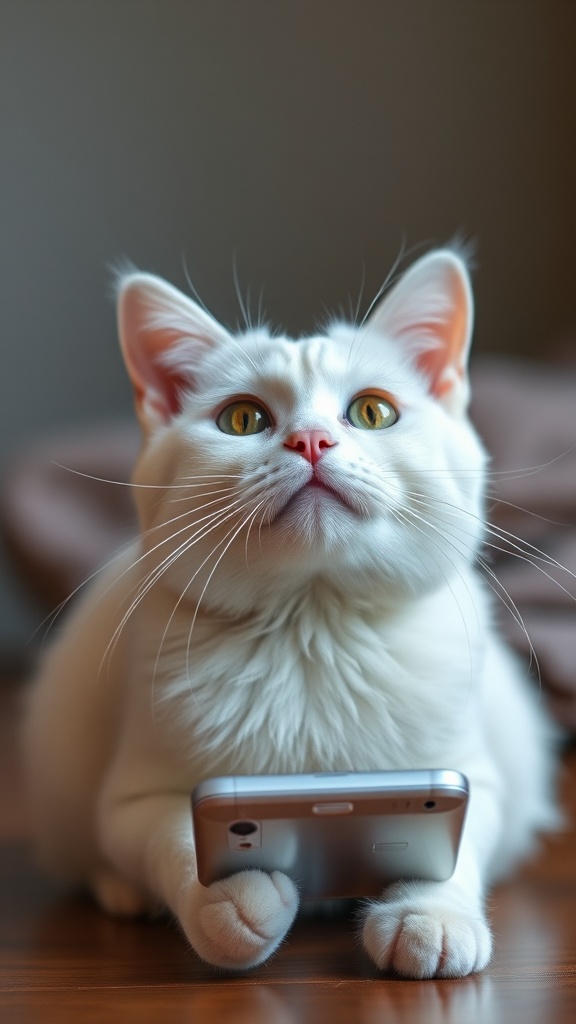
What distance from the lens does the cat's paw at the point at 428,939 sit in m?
0.86

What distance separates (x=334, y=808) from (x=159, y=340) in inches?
22.2

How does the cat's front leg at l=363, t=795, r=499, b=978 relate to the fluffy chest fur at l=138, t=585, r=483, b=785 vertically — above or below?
below

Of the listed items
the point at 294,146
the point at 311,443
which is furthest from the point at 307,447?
the point at 294,146

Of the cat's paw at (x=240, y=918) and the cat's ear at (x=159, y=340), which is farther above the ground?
the cat's ear at (x=159, y=340)

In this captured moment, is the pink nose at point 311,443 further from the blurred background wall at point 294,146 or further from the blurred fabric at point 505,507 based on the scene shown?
the blurred background wall at point 294,146

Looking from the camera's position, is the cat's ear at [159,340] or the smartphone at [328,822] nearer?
the smartphone at [328,822]

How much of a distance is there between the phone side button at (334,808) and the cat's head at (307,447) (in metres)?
0.21

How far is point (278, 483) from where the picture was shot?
92 cm

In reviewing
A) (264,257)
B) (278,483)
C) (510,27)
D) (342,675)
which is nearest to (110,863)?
(342,675)

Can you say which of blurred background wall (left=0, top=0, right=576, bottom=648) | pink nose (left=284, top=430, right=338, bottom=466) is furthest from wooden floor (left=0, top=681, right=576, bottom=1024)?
blurred background wall (left=0, top=0, right=576, bottom=648)

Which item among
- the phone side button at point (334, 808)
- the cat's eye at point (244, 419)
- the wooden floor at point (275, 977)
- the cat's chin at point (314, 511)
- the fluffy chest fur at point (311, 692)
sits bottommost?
the wooden floor at point (275, 977)

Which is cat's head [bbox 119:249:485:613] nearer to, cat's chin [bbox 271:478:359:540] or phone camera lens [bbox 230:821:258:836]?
cat's chin [bbox 271:478:359:540]

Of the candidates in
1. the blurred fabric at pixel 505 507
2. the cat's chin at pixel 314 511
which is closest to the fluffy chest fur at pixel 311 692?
the cat's chin at pixel 314 511

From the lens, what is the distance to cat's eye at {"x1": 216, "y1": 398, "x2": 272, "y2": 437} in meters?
1.03
